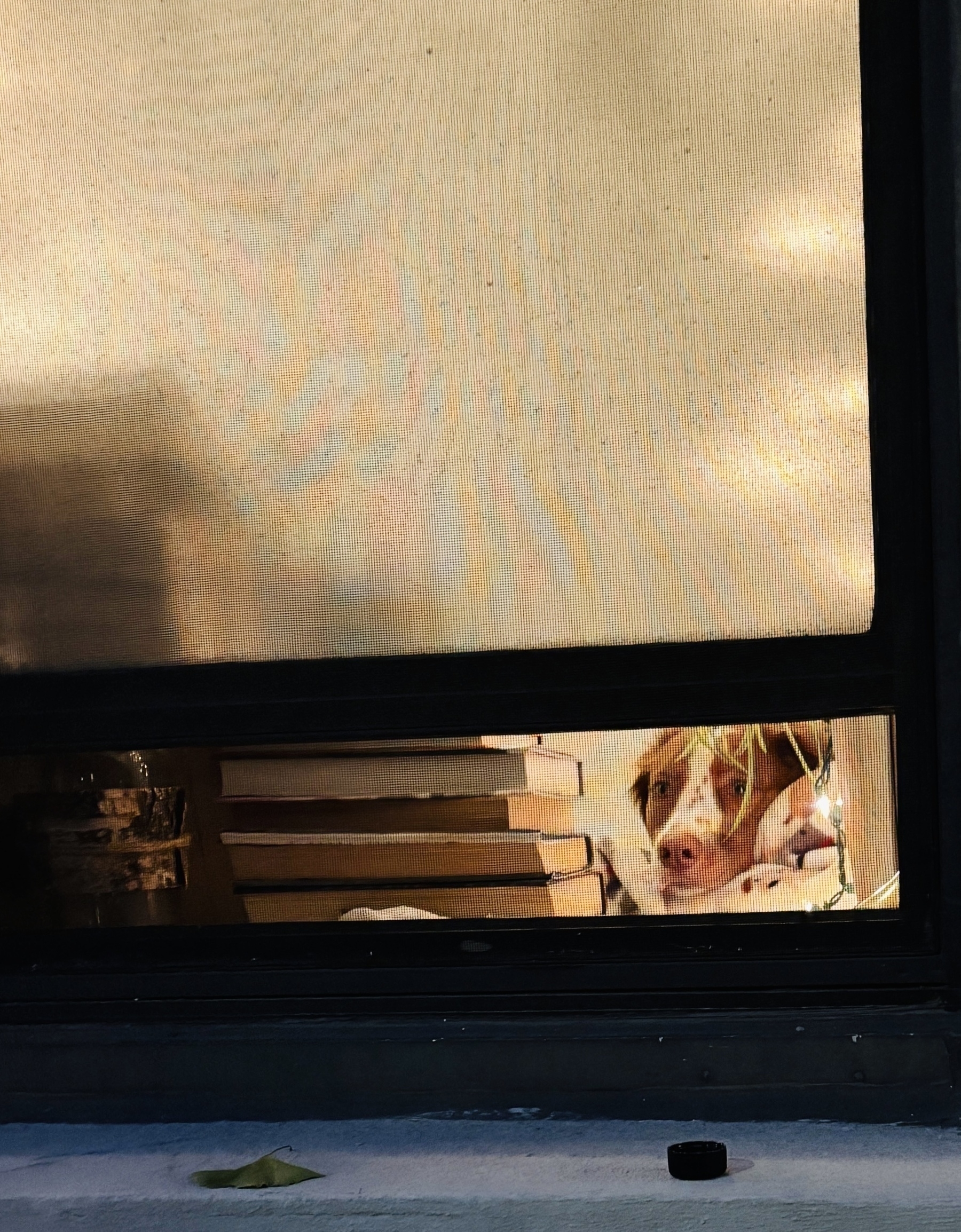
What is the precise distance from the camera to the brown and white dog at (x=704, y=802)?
1317 millimetres

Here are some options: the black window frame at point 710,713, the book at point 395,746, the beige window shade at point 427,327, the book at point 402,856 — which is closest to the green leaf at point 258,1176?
the black window frame at point 710,713

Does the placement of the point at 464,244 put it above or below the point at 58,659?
above

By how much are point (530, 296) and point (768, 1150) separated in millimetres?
883

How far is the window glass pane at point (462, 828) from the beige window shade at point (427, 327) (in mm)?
126

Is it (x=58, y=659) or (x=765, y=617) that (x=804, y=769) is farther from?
(x=58, y=659)

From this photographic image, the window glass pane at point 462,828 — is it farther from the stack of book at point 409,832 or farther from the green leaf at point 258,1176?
the green leaf at point 258,1176

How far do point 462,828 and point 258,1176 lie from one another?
0.40m

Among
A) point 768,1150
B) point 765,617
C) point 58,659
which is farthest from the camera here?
point 58,659

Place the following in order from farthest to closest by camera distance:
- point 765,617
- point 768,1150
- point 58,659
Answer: point 58,659
point 765,617
point 768,1150

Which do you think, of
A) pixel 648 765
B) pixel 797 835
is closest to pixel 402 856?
pixel 648 765

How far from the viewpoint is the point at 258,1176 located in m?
1.17

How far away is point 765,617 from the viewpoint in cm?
130

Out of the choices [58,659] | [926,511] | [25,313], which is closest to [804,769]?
[926,511]

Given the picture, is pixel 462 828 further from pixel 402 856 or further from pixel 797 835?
pixel 797 835
